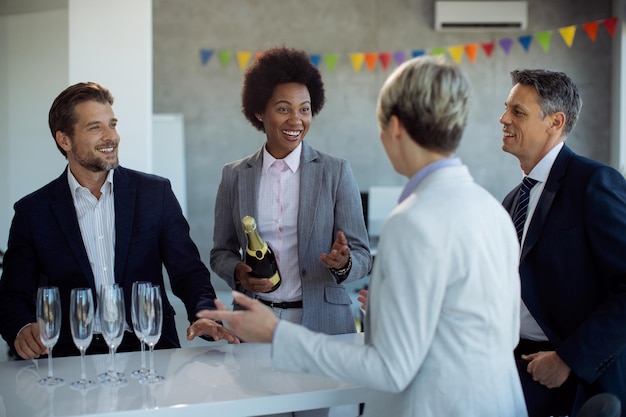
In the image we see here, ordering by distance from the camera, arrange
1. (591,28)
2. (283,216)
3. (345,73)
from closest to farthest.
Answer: (283,216) < (591,28) < (345,73)

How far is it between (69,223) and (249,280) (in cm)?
64

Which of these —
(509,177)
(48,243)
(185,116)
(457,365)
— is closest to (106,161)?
(48,243)

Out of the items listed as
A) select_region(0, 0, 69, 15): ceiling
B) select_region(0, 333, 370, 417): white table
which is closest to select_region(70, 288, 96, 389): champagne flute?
select_region(0, 333, 370, 417): white table

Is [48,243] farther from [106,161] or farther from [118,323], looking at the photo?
[118,323]

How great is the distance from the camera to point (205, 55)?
8281mm

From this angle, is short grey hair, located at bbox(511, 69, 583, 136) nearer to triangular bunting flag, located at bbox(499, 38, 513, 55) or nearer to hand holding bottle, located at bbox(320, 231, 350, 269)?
hand holding bottle, located at bbox(320, 231, 350, 269)

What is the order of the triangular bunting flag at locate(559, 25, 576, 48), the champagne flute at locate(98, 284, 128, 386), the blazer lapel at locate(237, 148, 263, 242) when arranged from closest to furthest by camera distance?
the champagne flute at locate(98, 284, 128, 386) < the blazer lapel at locate(237, 148, 263, 242) < the triangular bunting flag at locate(559, 25, 576, 48)

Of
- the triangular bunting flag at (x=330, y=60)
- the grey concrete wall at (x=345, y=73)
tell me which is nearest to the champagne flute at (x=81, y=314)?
the grey concrete wall at (x=345, y=73)

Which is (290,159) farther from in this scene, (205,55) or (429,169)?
(205,55)

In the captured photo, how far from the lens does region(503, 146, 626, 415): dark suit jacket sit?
6.73ft

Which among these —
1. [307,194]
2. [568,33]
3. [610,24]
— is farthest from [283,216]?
[610,24]

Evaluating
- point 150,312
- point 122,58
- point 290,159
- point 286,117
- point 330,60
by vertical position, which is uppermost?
point 330,60

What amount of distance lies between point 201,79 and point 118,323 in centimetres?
677

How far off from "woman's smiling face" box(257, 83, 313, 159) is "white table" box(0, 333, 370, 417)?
0.89 metres
